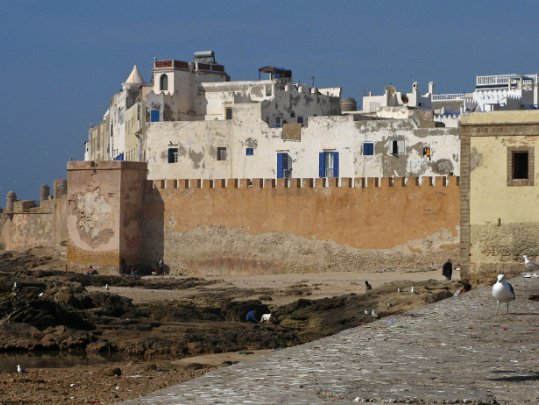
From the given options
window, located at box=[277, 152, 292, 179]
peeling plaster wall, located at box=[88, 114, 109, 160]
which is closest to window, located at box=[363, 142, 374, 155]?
window, located at box=[277, 152, 292, 179]

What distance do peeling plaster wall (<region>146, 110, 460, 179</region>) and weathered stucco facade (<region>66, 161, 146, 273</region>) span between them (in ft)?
17.3

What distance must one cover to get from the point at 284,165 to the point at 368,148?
2630 mm

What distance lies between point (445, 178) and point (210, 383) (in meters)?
21.9

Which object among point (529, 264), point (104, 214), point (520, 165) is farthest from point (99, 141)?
point (529, 264)

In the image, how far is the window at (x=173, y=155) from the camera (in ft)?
127

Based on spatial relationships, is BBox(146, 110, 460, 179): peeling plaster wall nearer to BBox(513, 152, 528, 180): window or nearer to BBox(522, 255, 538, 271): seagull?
BBox(513, 152, 528, 180): window

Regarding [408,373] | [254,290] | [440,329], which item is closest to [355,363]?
[408,373]

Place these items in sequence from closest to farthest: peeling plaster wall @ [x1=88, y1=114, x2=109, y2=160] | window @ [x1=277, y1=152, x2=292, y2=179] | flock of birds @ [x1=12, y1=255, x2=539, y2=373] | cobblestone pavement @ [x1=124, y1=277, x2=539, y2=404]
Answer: cobblestone pavement @ [x1=124, y1=277, x2=539, y2=404]
flock of birds @ [x1=12, y1=255, x2=539, y2=373]
window @ [x1=277, y1=152, x2=292, y2=179]
peeling plaster wall @ [x1=88, y1=114, x2=109, y2=160]

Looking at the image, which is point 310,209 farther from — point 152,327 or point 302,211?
point 152,327

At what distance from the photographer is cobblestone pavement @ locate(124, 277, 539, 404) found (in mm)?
7395

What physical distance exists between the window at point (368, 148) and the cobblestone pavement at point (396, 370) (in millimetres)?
24314

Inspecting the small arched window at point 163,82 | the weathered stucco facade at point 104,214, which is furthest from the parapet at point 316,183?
the small arched window at point 163,82

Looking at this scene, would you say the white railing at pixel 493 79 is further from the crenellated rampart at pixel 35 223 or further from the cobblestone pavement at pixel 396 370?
the cobblestone pavement at pixel 396 370

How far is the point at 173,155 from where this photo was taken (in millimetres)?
38688
